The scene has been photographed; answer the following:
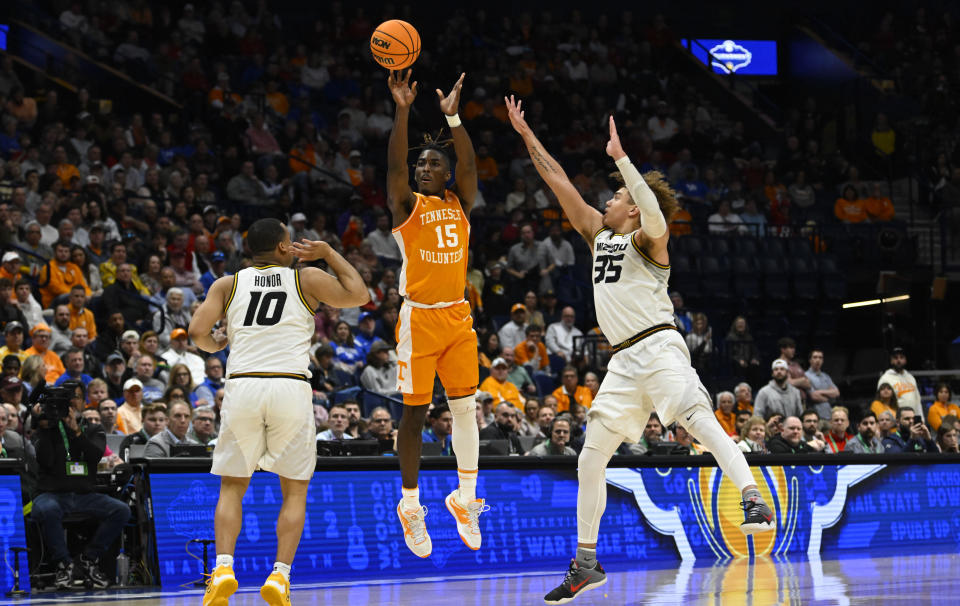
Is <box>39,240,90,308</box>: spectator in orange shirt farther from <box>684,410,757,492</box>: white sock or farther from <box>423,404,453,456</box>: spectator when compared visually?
<box>684,410,757,492</box>: white sock

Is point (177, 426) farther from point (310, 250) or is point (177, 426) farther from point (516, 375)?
point (516, 375)

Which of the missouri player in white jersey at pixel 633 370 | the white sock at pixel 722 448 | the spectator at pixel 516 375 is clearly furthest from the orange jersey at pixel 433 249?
the spectator at pixel 516 375

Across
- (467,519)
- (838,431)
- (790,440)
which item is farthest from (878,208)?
(467,519)

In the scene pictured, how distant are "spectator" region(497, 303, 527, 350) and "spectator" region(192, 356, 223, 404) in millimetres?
4612

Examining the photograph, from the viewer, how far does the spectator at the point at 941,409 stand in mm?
18125

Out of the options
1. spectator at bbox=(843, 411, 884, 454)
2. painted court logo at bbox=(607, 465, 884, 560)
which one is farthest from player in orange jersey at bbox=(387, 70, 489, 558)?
spectator at bbox=(843, 411, 884, 454)

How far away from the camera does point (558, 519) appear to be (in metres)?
12.8

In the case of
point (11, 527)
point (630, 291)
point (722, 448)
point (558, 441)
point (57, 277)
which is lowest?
point (11, 527)

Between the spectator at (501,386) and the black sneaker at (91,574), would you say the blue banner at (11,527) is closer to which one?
the black sneaker at (91,574)

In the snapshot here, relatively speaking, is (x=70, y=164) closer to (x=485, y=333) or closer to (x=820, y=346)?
(x=485, y=333)

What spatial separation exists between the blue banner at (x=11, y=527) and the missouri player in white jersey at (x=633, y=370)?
4.91 metres

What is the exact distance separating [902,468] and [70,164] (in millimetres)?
11895

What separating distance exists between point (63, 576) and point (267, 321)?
4275 mm

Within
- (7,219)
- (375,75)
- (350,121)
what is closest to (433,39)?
(375,75)
